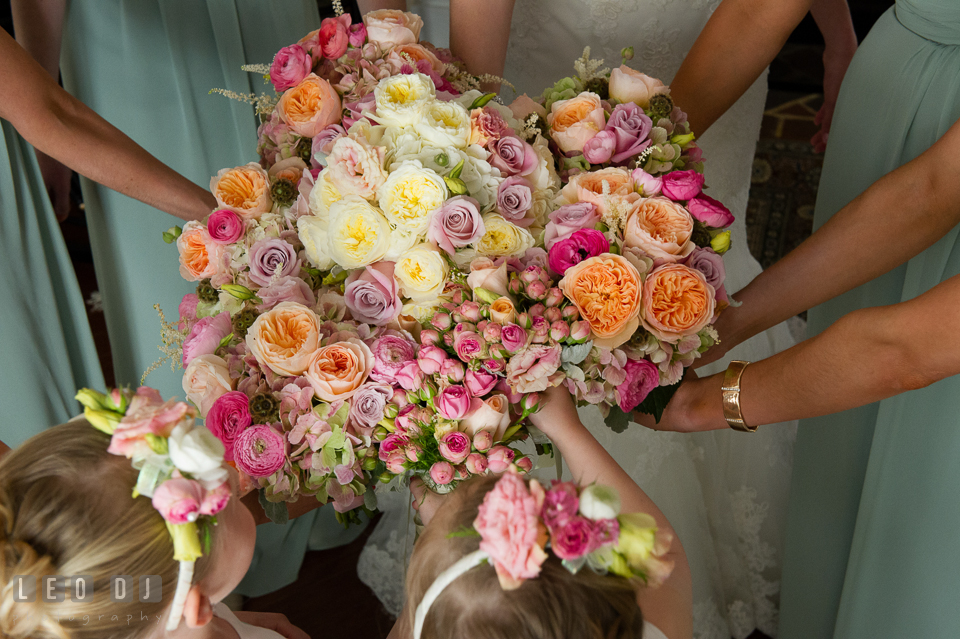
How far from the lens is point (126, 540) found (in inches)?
32.5

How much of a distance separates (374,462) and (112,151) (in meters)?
0.83

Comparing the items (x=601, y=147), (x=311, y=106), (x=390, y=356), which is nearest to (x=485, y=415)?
(x=390, y=356)

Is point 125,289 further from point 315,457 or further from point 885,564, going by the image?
point 885,564

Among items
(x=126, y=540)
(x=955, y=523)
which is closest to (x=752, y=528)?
(x=955, y=523)

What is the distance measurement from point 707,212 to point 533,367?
1.19 ft

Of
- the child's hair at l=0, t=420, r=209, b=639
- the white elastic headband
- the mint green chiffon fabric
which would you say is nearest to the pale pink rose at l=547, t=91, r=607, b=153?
the white elastic headband

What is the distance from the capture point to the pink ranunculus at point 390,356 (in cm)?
94

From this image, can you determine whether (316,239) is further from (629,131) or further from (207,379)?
(629,131)

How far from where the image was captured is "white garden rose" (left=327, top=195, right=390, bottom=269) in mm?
974

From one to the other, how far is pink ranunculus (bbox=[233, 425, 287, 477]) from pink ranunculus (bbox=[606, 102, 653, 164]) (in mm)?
682

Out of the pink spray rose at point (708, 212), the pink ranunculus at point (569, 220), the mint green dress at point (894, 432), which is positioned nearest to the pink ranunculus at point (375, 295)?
the pink ranunculus at point (569, 220)

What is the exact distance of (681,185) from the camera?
104 cm

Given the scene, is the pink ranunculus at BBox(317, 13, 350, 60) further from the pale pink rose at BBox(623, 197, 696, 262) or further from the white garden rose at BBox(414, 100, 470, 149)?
the pale pink rose at BBox(623, 197, 696, 262)

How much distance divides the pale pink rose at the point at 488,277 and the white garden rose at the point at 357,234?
0.13 meters
